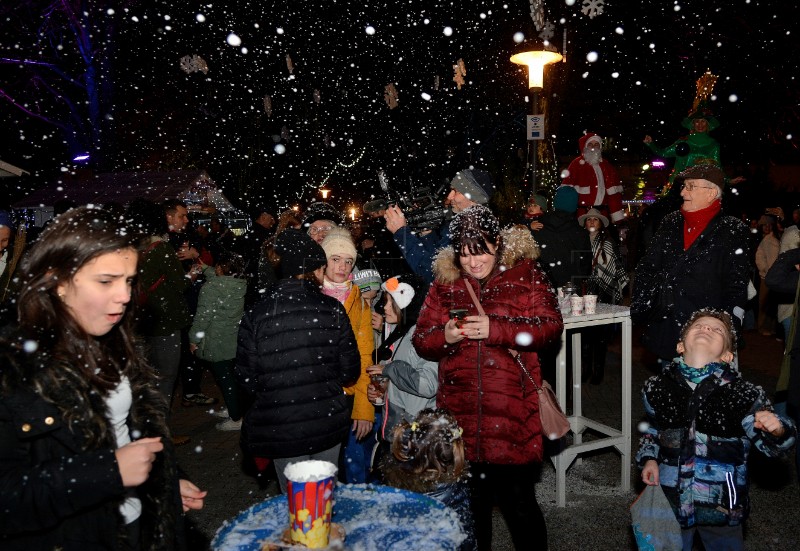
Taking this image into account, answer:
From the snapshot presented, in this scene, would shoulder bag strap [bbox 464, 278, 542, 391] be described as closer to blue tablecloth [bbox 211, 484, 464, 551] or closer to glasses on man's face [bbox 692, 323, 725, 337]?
glasses on man's face [bbox 692, 323, 725, 337]

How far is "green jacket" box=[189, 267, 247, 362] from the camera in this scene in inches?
251

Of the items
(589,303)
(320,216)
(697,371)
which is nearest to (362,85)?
(320,216)

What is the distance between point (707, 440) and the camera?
9.69 feet

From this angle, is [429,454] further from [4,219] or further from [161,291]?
[4,219]

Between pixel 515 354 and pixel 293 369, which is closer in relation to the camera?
pixel 515 354

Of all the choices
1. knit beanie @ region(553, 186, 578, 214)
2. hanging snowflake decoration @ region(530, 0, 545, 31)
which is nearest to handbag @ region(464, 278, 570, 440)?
knit beanie @ region(553, 186, 578, 214)

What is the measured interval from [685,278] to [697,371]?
4.10 feet

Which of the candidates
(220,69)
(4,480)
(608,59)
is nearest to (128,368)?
(4,480)

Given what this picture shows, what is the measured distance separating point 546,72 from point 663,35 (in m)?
4.24

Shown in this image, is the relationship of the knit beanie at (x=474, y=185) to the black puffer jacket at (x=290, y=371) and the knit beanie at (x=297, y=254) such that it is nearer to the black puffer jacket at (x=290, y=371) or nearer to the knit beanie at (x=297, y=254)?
the knit beanie at (x=297, y=254)

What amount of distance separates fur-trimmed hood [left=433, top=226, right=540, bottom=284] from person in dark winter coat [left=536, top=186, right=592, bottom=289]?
3573 millimetres

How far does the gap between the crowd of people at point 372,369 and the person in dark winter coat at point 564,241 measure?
2130 mm

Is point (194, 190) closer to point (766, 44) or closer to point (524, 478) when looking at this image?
point (766, 44)

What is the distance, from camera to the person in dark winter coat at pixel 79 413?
1.62 meters
